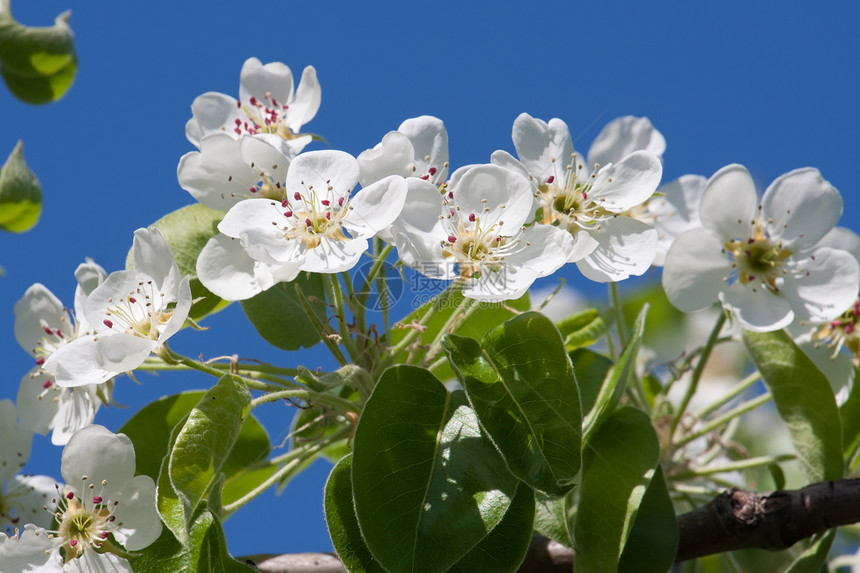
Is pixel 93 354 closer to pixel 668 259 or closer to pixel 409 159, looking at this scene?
pixel 409 159

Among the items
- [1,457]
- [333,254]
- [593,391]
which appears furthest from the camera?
[1,457]

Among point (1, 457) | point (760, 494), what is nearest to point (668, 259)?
point (760, 494)

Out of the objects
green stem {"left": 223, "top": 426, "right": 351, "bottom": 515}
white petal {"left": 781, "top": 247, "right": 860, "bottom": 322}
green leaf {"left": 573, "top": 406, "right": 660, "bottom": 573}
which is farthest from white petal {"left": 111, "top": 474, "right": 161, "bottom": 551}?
white petal {"left": 781, "top": 247, "right": 860, "bottom": 322}

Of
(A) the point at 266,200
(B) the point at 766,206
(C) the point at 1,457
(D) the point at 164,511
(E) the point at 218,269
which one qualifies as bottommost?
(D) the point at 164,511

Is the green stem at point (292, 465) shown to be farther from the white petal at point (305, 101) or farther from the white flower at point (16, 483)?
the white petal at point (305, 101)

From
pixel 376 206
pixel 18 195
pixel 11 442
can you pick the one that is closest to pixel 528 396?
pixel 376 206

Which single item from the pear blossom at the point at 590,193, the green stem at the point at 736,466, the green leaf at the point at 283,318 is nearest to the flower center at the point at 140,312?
the green leaf at the point at 283,318
